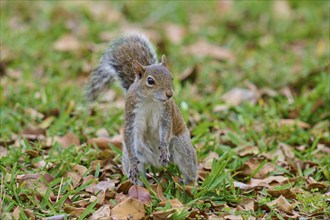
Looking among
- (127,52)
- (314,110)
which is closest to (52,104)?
(127,52)

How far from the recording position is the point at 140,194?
13.9 feet

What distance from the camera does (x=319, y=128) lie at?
591 centimetres

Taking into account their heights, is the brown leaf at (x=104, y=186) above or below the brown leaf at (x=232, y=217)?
above

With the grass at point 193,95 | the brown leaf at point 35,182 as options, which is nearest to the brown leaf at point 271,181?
the grass at point 193,95

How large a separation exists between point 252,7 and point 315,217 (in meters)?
5.20

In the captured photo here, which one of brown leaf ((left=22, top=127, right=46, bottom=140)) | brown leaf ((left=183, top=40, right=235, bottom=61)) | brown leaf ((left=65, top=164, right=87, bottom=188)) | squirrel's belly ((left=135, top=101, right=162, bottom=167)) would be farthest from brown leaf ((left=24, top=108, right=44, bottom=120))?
brown leaf ((left=183, top=40, right=235, bottom=61))

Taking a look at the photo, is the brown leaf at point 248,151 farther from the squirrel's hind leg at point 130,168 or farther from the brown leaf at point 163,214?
the brown leaf at point 163,214

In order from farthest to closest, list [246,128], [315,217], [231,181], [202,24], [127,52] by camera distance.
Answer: [202,24] < [246,128] < [127,52] < [231,181] < [315,217]

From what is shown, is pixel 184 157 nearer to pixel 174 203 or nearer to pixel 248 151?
pixel 174 203

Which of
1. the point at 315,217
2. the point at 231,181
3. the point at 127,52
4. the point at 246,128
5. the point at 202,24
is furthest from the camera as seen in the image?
the point at 202,24

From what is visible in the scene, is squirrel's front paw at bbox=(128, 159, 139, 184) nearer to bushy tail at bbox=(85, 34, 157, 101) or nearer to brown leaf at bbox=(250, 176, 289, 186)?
bushy tail at bbox=(85, 34, 157, 101)

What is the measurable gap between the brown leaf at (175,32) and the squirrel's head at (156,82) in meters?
3.70

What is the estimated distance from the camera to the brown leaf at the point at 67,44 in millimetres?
7496

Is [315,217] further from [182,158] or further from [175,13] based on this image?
[175,13]
